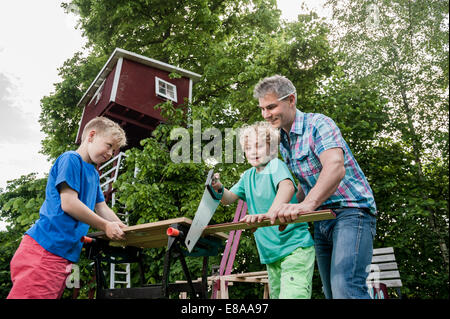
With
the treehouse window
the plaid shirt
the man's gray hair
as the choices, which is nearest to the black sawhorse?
the plaid shirt

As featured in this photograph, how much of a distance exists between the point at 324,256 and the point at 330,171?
0.61m

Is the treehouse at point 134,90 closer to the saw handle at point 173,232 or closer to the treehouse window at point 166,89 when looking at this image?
the treehouse window at point 166,89

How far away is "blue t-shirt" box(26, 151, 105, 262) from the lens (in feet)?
6.86

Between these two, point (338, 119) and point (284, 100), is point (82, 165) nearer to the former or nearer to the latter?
point (284, 100)

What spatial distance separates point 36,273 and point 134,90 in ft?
35.4

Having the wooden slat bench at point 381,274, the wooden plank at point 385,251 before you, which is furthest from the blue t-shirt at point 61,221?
the wooden plank at point 385,251

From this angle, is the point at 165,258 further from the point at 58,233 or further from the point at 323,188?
the point at 323,188

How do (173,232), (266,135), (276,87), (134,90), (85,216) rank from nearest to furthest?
(173,232)
(85,216)
(276,87)
(266,135)
(134,90)

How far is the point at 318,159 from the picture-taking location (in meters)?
2.03

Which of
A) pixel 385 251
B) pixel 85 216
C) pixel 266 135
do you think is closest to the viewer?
pixel 85 216

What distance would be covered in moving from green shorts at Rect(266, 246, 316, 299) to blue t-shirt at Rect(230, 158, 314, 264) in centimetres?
4

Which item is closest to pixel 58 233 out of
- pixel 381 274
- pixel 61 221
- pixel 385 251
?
pixel 61 221

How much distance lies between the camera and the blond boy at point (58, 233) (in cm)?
199
